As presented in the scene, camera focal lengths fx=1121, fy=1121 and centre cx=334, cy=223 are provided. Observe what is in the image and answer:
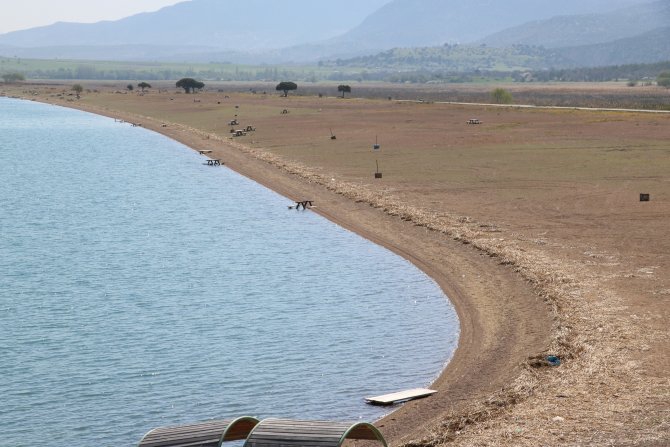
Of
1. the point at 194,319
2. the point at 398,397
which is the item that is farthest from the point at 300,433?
the point at 194,319

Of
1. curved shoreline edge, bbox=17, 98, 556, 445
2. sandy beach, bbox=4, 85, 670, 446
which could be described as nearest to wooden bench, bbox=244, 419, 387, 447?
sandy beach, bbox=4, 85, 670, 446

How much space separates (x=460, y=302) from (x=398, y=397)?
8.22 metres

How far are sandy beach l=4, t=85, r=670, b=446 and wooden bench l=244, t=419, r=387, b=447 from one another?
3212 mm

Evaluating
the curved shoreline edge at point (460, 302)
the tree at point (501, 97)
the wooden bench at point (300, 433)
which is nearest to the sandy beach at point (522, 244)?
the curved shoreline edge at point (460, 302)

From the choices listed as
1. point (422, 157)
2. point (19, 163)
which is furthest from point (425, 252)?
point (19, 163)

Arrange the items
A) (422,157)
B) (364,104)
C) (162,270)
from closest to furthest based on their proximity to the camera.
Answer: (162,270) < (422,157) < (364,104)

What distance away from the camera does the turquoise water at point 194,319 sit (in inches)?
795

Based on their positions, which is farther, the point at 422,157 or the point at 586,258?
the point at 422,157

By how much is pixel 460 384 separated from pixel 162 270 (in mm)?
14622

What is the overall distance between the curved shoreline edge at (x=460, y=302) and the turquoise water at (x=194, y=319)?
0.56 m

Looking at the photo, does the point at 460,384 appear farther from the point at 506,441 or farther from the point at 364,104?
the point at 364,104

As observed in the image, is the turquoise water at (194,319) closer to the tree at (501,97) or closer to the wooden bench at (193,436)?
the wooden bench at (193,436)

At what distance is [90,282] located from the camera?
31406 millimetres

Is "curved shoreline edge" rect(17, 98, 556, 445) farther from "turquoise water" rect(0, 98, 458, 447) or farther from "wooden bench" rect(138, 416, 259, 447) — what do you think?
"wooden bench" rect(138, 416, 259, 447)
